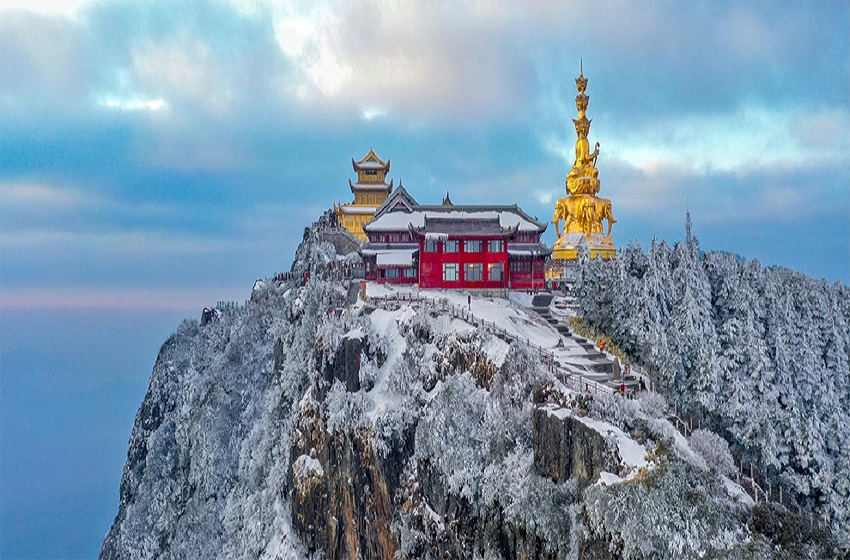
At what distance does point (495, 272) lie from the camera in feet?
186

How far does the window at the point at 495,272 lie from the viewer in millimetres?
56781

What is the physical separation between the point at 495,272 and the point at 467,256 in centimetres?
276

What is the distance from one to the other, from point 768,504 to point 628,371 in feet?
45.2

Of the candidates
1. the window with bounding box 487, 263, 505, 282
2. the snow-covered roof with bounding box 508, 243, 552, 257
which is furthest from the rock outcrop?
the snow-covered roof with bounding box 508, 243, 552, 257

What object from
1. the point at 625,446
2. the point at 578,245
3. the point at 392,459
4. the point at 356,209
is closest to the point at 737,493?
the point at 625,446

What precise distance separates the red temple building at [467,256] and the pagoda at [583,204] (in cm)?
1404

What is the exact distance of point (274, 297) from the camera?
234 ft

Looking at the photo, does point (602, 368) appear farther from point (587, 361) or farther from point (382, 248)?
point (382, 248)

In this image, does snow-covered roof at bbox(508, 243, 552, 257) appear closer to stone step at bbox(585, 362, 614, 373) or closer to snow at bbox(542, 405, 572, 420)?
stone step at bbox(585, 362, 614, 373)

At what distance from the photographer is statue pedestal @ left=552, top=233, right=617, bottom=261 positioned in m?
72.9

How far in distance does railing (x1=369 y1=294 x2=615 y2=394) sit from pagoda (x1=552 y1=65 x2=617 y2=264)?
29351 millimetres

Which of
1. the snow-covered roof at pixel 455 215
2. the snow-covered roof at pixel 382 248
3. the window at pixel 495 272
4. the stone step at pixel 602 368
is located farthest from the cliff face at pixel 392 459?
the window at pixel 495 272

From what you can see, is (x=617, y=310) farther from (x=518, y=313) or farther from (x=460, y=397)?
(x=460, y=397)

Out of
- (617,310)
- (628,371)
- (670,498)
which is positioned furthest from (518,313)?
(670,498)
